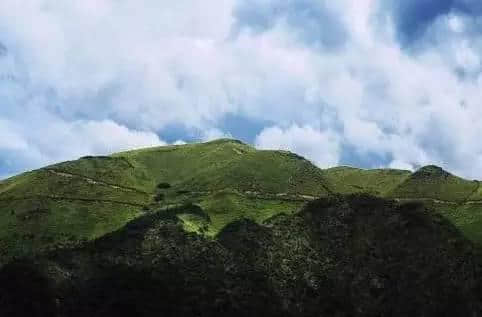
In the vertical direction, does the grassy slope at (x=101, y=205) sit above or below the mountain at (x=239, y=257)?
above

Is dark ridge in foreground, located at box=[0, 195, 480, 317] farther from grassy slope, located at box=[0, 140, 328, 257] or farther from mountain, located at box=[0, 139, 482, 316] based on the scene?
grassy slope, located at box=[0, 140, 328, 257]

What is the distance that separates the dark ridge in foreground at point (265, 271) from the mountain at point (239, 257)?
22cm

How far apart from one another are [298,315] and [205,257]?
73.8ft

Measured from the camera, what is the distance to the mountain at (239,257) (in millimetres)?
138000

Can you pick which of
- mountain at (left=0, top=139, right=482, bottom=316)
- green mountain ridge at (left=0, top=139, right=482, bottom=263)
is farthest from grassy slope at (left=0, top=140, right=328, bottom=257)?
mountain at (left=0, top=139, right=482, bottom=316)

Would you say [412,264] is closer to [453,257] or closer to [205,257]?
[453,257]

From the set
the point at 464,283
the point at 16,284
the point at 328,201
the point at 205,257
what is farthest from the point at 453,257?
the point at 16,284

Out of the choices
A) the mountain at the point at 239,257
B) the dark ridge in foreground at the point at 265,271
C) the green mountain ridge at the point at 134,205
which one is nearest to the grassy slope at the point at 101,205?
the green mountain ridge at the point at 134,205

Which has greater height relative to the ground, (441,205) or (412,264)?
(441,205)

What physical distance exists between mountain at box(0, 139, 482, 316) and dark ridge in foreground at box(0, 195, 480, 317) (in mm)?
223

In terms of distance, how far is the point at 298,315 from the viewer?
14112 cm

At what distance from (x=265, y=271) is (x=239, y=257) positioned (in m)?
6.38

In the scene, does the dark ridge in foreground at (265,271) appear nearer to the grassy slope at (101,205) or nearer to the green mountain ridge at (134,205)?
the green mountain ridge at (134,205)

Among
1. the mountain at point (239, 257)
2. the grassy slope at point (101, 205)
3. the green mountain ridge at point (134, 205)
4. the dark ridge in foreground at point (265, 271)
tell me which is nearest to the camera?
the dark ridge in foreground at point (265, 271)
